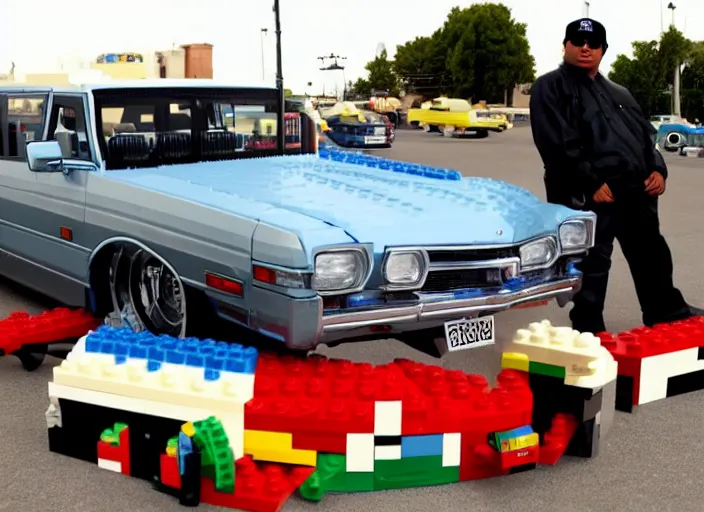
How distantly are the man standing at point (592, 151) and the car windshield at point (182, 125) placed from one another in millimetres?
1935

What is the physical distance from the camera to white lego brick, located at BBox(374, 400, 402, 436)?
355 centimetres

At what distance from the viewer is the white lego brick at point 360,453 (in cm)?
359

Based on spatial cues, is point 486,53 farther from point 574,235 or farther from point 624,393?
point 624,393

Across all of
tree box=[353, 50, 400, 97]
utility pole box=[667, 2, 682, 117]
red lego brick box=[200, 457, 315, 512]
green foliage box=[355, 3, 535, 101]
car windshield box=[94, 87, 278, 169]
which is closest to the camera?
red lego brick box=[200, 457, 315, 512]

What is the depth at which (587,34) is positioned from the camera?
17.5ft

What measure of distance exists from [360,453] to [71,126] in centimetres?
311

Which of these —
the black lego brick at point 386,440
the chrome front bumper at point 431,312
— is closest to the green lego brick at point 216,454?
the black lego brick at point 386,440

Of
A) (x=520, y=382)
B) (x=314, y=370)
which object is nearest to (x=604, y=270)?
(x=520, y=382)

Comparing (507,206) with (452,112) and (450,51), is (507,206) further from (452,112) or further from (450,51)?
(450,51)

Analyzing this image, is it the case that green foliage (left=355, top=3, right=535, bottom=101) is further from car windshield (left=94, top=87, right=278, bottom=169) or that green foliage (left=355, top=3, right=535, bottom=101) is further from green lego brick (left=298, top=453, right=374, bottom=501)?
green lego brick (left=298, top=453, right=374, bottom=501)

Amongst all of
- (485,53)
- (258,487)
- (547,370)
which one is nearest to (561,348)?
(547,370)

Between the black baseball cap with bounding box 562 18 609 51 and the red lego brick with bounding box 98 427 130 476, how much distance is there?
132 inches

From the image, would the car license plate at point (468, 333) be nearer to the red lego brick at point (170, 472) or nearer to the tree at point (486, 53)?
the red lego brick at point (170, 472)

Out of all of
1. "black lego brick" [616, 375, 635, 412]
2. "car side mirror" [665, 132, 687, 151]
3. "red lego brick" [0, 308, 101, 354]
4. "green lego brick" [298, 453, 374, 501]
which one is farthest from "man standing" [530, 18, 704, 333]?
"car side mirror" [665, 132, 687, 151]
